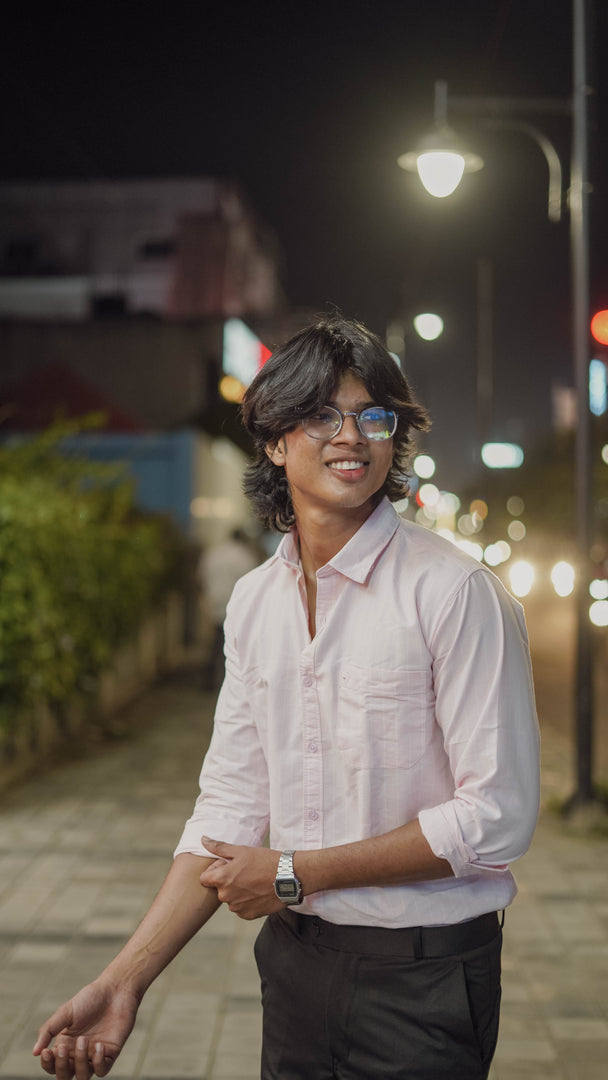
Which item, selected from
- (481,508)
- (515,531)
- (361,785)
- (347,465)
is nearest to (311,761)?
(361,785)

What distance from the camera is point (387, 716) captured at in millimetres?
2076

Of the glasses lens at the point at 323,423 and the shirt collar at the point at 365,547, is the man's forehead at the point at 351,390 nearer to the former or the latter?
the glasses lens at the point at 323,423

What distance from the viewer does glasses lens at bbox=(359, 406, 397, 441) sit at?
2188 millimetres

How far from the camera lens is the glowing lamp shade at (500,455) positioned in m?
22.3

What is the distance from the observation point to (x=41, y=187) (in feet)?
187

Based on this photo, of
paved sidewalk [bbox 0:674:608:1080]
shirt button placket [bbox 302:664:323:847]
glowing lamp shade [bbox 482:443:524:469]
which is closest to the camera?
shirt button placket [bbox 302:664:323:847]

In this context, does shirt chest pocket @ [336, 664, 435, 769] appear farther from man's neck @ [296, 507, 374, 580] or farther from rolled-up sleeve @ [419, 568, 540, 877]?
man's neck @ [296, 507, 374, 580]

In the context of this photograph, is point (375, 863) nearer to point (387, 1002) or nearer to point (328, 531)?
point (387, 1002)

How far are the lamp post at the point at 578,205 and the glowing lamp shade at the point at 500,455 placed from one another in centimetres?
1268

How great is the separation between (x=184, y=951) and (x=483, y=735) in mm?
3828

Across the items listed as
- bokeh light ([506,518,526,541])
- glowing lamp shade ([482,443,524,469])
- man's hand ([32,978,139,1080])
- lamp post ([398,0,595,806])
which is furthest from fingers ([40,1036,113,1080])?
bokeh light ([506,518,526,541])

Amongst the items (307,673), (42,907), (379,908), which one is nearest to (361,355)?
(307,673)

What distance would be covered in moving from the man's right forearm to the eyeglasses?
2.88 feet

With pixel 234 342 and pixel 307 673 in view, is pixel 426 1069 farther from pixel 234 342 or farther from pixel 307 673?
→ pixel 234 342
